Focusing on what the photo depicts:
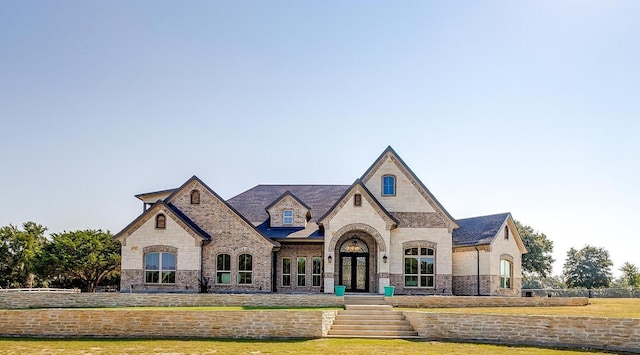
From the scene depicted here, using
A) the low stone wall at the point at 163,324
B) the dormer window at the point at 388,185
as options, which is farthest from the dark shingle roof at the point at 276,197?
the low stone wall at the point at 163,324

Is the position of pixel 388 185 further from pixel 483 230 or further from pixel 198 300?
pixel 198 300

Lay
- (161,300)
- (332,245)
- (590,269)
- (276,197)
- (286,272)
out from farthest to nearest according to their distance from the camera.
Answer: (590,269) < (276,197) < (286,272) < (332,245) < (161,300)

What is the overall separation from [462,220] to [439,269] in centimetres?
525

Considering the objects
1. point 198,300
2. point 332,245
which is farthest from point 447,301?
point 198,300

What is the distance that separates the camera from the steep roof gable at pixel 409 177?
33344mm

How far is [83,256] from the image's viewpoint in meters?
40.7

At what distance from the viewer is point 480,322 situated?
69.1 ft

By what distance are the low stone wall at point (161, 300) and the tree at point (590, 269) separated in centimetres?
3991

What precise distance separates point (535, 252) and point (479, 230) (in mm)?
22867

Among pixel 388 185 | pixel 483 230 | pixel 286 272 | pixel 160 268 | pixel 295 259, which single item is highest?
pixel 388 185

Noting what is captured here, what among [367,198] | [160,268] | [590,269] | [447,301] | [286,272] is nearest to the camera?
[447,301]

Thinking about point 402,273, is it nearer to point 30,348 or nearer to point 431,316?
point 431,316

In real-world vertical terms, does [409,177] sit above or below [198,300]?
above

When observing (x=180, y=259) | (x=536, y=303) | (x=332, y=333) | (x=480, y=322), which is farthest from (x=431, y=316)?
(x=180, y=259)
